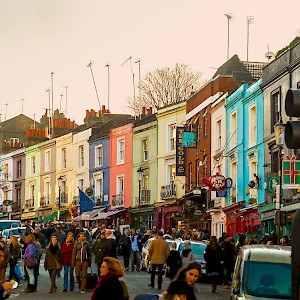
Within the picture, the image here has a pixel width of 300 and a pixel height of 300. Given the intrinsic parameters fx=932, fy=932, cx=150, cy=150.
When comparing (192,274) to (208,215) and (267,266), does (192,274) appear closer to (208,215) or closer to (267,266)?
(267,266)

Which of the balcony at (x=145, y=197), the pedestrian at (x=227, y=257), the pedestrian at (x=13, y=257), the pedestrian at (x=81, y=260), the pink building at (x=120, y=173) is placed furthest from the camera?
the pink building at (x=120, y=173)

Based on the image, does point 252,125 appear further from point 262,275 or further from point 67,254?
point 262,275

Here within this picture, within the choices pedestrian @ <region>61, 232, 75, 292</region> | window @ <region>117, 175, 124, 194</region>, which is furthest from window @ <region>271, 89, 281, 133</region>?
window @ <region>117, 175, 124, 194</region>

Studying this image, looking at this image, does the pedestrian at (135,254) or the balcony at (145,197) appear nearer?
the pedestrian at (135,254)

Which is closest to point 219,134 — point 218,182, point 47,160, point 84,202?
point 218,182

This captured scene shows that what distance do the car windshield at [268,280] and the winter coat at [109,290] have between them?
14.8 feet

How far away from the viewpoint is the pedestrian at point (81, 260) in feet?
86.8

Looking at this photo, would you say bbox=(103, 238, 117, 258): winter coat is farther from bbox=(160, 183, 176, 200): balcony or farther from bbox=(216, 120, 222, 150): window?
bbox=(160, 183, 176, 200): balcony

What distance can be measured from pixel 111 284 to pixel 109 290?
0.10 m

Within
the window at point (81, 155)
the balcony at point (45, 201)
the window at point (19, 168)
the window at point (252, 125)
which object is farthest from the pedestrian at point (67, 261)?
the window at point (19, 168)

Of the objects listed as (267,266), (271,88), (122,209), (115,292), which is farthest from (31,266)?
(122,209)

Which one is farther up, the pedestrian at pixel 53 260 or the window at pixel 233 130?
the window at pixel 233 130

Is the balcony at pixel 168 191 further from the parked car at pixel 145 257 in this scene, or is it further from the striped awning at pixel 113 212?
the parked car at pixel 145 257

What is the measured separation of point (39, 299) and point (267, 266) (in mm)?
9657
